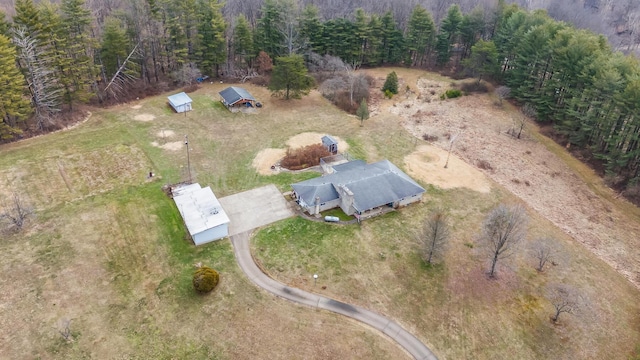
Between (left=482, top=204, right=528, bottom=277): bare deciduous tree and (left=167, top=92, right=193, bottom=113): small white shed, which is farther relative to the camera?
(left=167, top=92, right=193, bottom=113): small white shed

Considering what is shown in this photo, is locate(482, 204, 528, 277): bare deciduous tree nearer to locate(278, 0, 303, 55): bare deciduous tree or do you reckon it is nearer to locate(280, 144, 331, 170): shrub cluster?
locate(280, 144, 331, 170): shrub cluster

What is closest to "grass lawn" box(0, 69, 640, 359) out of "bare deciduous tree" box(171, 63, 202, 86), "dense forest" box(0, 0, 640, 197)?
"dense forest" box(0, 0, 640, 197)

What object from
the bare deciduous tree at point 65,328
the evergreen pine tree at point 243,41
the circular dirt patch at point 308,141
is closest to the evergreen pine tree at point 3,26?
the evergreen pine tree at point 243,41

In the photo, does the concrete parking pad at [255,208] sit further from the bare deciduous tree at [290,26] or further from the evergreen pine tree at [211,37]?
the bare deciduous tree at [290,26]

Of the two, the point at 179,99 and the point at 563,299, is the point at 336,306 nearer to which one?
the point at 563,299

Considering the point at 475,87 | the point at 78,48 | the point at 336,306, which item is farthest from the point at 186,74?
the point at 336,306

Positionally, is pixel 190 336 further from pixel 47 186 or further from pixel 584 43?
pixel 584 43
